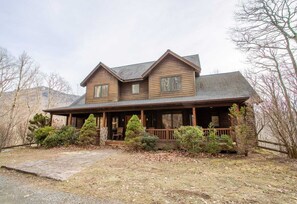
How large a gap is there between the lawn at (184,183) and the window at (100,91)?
10.2m

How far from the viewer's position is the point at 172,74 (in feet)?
46.9

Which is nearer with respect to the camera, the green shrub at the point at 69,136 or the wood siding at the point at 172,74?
the green shrub at the point at 69,136

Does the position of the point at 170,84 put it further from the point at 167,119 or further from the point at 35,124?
the point at 35,124

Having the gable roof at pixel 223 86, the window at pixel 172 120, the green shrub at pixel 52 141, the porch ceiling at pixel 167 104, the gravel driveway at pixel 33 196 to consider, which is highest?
the gable roof at pixel 223 86

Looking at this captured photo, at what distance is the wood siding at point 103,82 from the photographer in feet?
52.2

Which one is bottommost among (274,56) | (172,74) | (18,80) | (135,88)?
(135,88)

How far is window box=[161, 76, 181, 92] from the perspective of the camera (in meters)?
14.1

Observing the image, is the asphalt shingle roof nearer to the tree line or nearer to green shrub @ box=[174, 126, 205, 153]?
green shrub @ box=[174, 126, 205, 153]

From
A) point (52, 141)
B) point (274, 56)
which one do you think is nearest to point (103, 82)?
point (52, 141)

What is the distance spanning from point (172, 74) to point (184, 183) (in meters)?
10.7

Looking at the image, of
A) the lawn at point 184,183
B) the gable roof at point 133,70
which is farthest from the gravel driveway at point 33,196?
the gable roof at point 133,70

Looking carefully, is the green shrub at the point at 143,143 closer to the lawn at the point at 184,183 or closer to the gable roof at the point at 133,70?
the lawn at the point at 184,183

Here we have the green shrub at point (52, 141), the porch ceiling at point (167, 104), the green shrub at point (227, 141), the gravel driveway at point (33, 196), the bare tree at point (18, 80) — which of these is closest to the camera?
the gravel driveway at point (33, 196)

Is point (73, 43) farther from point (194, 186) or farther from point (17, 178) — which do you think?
point (194, 186)
